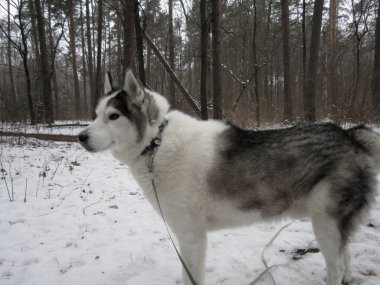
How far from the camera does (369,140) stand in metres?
2.45

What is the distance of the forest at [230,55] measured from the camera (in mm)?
9555

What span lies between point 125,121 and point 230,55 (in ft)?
65.5

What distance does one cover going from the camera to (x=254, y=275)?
2.83 m


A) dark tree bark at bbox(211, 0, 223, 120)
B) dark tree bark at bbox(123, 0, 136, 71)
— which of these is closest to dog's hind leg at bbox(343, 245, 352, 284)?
dark tree bark at bbox(211, 0, 223, 120)

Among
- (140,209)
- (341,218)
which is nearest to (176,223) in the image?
(341,218)

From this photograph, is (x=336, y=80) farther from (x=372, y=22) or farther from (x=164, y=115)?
(x=372, y=22)

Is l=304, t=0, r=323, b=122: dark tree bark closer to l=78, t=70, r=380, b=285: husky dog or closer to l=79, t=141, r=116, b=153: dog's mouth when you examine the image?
l=78, t=70, r=380, b=285: husky dog

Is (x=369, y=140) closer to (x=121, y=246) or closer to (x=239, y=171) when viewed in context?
(x=239, y=171)

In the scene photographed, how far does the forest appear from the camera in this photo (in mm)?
9555

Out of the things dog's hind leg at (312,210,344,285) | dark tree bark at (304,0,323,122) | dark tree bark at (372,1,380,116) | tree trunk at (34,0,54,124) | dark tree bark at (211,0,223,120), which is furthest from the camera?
tree trunk at (34,0,54,124)

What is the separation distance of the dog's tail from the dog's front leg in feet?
5.11

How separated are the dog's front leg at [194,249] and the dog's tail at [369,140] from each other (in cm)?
156

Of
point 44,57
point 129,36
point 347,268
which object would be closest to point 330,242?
point 347,268

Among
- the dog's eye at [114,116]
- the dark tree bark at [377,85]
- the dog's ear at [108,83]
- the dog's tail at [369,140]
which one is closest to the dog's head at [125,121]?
the dog's eye at [114,116]
